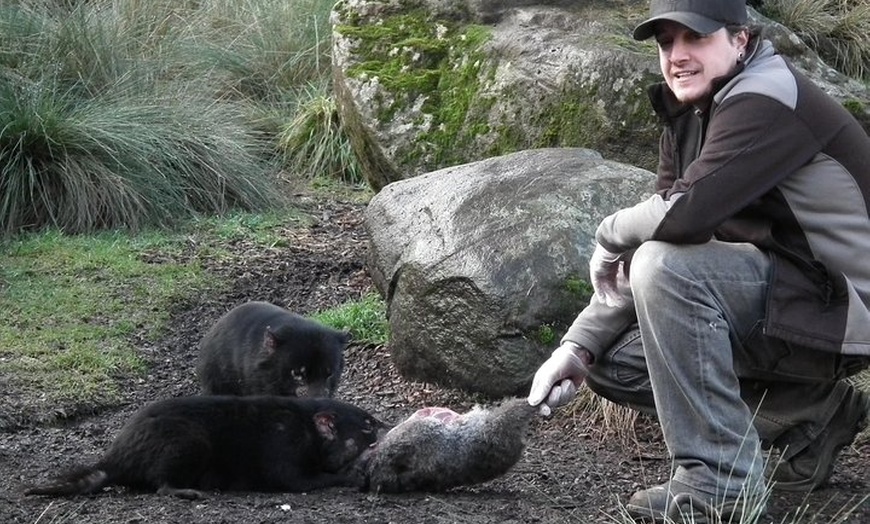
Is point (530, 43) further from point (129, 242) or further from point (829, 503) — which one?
point (829, 503)

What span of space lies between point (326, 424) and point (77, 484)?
33.6 inches

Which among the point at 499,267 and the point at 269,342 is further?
the point at 269,342

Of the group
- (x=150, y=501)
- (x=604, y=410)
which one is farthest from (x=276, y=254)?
(x=150, y=501)

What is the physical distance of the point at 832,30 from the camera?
11.6m

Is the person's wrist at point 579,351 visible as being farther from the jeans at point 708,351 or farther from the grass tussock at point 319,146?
the grass tussock at point 319,146

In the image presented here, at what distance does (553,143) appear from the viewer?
7.44m

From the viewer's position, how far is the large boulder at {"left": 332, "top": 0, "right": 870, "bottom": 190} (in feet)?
23.8

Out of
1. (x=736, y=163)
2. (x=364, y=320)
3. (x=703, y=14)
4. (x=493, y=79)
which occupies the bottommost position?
(x=364, y=320)

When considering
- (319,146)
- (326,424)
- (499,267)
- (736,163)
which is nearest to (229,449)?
(326,424)

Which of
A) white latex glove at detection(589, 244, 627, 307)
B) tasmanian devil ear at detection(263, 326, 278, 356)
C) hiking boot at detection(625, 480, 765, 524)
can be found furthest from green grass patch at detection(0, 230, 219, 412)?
hiking boot at detection(625, 480, 765, 524)

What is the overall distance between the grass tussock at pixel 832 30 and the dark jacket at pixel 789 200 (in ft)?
25.3

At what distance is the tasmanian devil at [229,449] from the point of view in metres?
4.59

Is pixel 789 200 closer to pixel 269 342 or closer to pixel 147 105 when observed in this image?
pixel 269 342

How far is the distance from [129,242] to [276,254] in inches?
37.5
